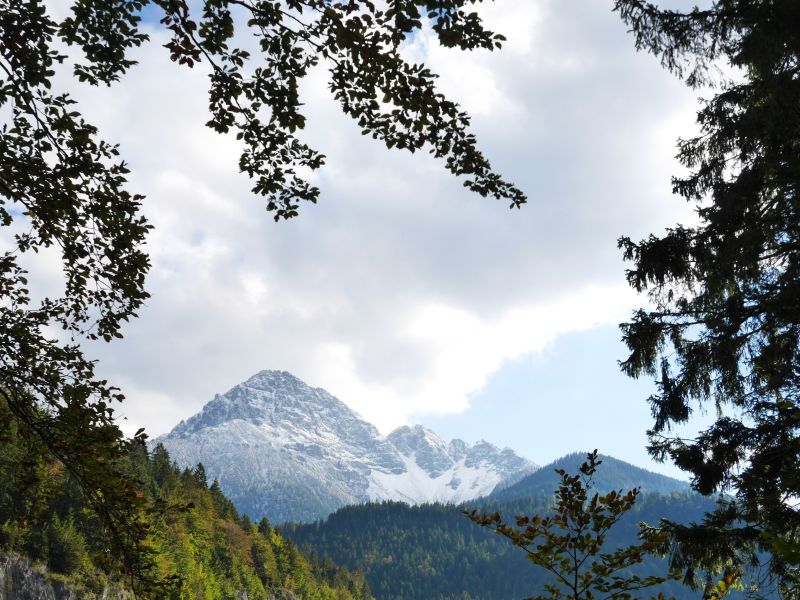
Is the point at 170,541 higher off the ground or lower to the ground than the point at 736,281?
lower

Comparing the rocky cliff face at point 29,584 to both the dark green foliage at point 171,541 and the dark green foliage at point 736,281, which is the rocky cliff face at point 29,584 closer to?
the dark green foliage at point 171,541

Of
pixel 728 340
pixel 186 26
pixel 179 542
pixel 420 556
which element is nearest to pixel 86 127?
pixel 186 26

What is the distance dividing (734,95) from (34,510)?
34.7ft

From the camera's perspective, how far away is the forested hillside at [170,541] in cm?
615

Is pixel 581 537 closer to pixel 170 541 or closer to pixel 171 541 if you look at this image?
pixel 170 541

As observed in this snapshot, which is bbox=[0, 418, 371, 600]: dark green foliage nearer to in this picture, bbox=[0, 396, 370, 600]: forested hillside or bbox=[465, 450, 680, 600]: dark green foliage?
bbox=[0, 396, 370, 600]: forested hillside

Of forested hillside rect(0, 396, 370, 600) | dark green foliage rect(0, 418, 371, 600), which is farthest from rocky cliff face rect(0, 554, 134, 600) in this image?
dark green foliage rect(0, 418, 371, 600)

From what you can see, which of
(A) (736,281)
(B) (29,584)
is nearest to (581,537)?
(A) (736,281)

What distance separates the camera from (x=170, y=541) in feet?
161

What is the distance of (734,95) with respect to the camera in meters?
9.62

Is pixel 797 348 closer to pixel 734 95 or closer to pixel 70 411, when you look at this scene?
pixel 734 95

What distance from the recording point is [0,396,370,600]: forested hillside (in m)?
6.15

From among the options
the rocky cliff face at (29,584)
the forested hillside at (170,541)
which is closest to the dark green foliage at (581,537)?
the forested hillside at (170,541)

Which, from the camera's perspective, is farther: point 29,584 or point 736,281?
point 29,584
